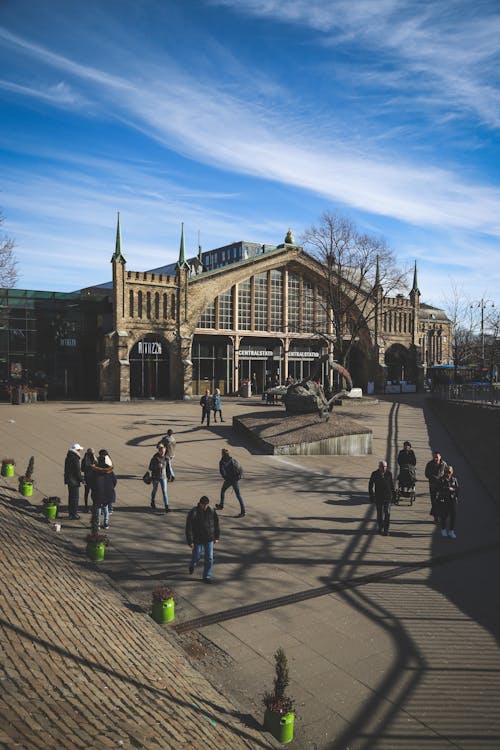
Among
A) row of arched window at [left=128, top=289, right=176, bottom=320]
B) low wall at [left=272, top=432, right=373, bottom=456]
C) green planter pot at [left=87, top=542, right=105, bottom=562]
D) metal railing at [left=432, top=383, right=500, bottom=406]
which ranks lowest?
green planter pot at [left=87, top=542, right=105, bottom=562]

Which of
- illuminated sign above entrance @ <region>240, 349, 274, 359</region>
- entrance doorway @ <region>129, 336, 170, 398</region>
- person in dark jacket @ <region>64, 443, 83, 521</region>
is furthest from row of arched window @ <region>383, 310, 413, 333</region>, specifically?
person in dark jacket @ <region>64, 443, 83, 521</region>

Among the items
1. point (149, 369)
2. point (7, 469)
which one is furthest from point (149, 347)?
point (7, 469)

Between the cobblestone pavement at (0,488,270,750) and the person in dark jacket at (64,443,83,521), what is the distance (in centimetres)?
328

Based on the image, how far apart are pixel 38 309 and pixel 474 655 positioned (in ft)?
124

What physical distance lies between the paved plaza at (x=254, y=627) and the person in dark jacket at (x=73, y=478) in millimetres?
336

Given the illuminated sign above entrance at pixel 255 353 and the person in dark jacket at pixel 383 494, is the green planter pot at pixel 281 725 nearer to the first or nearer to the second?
the person in dark jacket at pixel 383 494

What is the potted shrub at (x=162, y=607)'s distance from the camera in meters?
8.07

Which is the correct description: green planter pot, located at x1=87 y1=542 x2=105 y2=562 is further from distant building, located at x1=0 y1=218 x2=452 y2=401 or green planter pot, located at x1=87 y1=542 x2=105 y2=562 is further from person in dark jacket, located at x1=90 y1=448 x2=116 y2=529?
distant building, located at x1=0 y1=218 x2=452 y2=401

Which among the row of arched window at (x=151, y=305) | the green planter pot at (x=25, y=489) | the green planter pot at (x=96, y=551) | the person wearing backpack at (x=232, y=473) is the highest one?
the row of arched window at (x=151, y=305)


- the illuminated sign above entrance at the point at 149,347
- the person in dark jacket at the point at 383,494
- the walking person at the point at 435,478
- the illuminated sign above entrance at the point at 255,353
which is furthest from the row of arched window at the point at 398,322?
the person in dark jacket at the point at 383,494

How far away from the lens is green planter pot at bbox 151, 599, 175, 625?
8078mm

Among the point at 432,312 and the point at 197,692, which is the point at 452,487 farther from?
the point at 432,312

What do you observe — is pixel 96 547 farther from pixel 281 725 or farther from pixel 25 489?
pixel 281 725

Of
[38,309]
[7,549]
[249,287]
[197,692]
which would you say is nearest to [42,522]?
[7,549]
